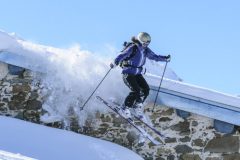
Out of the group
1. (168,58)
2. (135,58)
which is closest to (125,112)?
(135,58)

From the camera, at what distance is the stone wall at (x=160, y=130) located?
10680mm

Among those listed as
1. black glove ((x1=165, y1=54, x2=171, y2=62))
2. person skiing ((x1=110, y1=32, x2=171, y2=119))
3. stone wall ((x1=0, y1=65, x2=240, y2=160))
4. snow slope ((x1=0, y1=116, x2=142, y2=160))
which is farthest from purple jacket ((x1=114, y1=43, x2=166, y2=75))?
snow slope ((x1=0, y1=116, x2=142, y2=160))

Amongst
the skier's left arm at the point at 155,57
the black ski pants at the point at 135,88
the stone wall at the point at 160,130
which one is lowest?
the stone wall at the point at 160,130

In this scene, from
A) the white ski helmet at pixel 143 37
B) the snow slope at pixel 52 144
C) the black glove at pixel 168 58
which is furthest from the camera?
the black glove at pixel 168 58

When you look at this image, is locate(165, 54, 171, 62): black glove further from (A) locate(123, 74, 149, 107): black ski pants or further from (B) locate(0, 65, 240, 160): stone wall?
(B) locate(0, 65, 240, 160): stone wall

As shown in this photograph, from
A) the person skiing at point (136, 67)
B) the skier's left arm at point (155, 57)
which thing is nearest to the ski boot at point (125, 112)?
the person skiing at point (136, 67)

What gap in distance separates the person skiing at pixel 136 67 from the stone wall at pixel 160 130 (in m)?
0.40

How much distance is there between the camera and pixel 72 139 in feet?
33.1

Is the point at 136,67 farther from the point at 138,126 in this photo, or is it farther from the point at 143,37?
the point at 138,126

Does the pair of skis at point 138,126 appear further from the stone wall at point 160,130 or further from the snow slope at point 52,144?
the snow slope at point 52,144

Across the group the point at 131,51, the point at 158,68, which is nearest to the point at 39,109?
the point at 131,51

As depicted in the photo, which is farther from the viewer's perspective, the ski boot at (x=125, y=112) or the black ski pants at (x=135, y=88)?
the ski boot at (x=125, y=112)

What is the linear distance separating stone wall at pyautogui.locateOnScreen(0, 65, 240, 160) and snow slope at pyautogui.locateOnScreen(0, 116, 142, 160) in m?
0.39

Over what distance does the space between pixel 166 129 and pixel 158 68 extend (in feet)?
6.79
